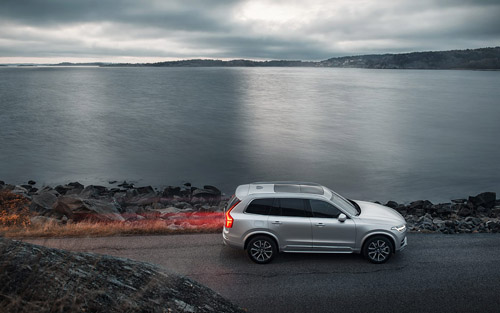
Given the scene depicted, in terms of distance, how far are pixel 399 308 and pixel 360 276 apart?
1.47m

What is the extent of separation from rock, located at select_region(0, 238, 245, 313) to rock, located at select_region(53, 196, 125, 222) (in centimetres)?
1020

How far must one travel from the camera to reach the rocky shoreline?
14.7m

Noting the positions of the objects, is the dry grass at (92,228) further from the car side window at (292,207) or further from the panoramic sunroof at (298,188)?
the car side window at (292,207)

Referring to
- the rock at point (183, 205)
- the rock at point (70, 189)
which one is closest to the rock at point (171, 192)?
the rock at point (183, 205)

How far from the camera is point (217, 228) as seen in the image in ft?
42.0

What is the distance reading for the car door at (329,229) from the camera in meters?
10.2

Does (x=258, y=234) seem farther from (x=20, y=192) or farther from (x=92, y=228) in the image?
(x=20, y=192)

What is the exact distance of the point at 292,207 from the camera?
1033 cm

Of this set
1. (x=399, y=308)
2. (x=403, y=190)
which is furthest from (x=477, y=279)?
(x=403, y=190)

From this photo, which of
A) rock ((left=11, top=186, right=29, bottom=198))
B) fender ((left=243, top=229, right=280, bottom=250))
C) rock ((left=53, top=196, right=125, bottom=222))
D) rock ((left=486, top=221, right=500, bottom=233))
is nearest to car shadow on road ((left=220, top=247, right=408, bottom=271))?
fender ((left=243, top=229, right=280, bottom=250))

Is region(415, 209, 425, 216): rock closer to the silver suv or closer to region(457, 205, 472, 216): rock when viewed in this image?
region(457, 205, 472, 216): rock

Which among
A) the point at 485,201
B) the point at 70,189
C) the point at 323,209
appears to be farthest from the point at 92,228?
the point at 485,201

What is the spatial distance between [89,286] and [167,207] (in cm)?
1743

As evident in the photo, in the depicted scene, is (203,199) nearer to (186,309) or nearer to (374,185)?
(374,185)
